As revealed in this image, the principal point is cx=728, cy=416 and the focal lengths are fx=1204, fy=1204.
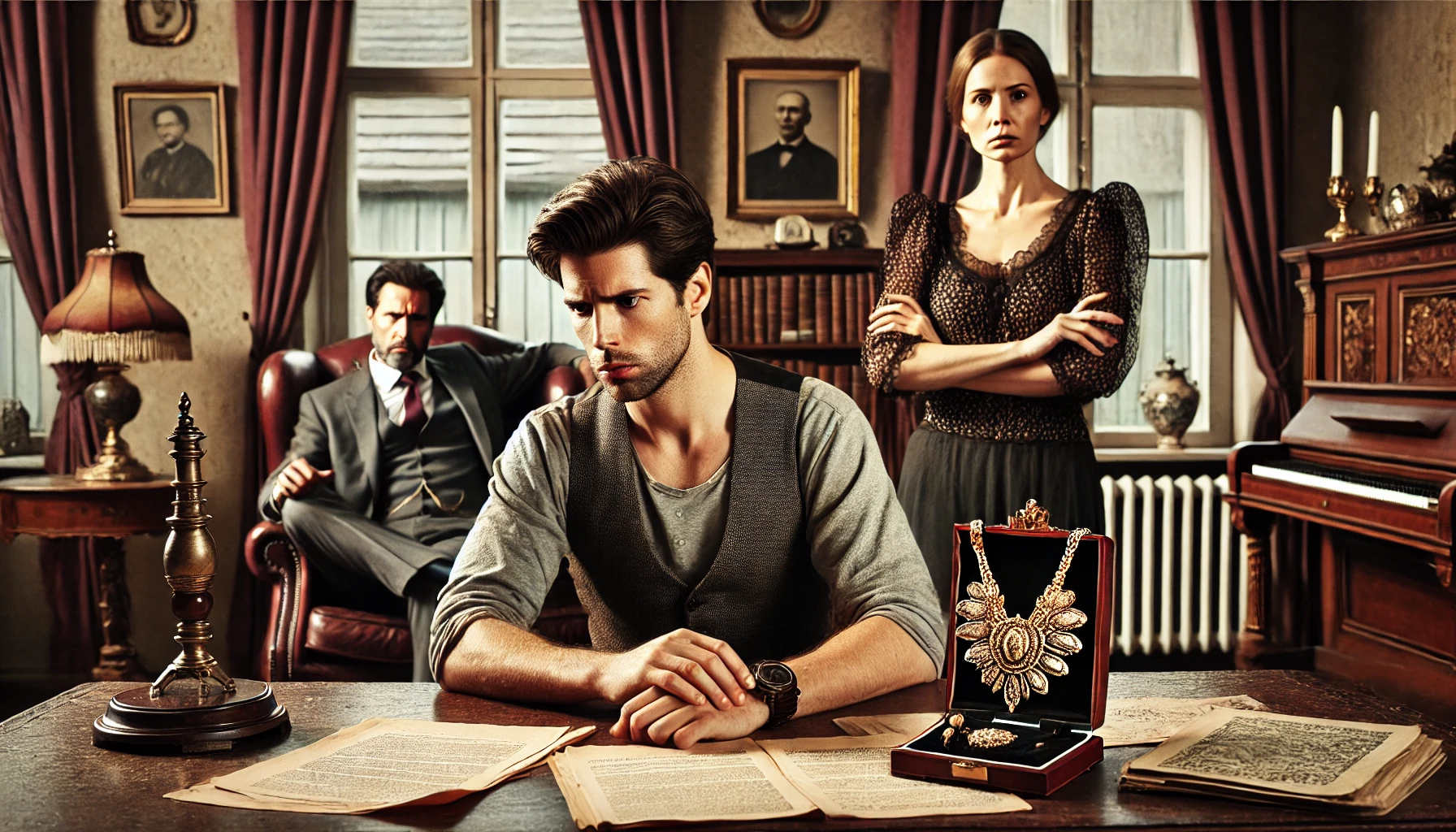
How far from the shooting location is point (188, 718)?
134cm

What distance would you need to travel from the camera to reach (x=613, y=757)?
1.29m

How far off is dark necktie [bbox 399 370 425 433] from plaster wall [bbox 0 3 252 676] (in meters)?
1.36

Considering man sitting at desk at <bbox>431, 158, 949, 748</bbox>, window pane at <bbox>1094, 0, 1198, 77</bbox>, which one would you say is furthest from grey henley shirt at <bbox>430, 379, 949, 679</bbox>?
window pane at <bbox>1094, 0, 1198, 77</bbox>

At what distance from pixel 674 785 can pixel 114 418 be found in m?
3.77

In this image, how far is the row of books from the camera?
4410mm

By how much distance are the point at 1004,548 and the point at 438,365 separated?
282cm

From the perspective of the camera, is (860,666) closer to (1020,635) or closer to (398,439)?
(1020,635)

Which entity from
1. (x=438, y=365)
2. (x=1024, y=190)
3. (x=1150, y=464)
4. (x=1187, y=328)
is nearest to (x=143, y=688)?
(x=1024, y=190)

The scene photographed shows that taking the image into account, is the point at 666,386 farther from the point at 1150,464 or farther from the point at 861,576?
the point at 1150,464

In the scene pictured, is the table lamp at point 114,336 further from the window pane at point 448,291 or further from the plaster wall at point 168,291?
the window pane at point 448,291

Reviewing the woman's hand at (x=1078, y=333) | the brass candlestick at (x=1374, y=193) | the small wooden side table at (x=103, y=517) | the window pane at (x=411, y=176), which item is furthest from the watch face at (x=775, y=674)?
the window pane at (x=411, y=176)

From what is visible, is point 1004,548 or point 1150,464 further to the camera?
point 1150,464

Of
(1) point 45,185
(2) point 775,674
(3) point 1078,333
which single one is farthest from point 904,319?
(1) point 45,185

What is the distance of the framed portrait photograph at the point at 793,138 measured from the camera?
4.82 meters
